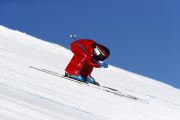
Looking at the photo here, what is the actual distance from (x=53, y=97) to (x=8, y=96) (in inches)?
26.8

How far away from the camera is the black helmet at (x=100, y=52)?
5.21m

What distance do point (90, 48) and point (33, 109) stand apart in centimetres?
300

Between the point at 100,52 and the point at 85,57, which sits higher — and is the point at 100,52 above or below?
above

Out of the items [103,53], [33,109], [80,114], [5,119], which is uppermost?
[103,53]

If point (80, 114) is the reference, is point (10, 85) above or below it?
above

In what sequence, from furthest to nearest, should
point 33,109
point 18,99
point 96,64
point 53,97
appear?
point 96,64 → point 53,97 → point 18,99 → point 33,109

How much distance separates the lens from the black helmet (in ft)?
17.1

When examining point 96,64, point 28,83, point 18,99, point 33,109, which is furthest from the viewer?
point 96,64

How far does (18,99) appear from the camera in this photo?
8.53ft

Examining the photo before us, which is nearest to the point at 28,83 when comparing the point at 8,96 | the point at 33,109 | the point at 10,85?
the point at 10,85

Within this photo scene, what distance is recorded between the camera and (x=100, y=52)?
5.22 metres

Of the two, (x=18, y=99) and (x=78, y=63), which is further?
(x=78, y=63)

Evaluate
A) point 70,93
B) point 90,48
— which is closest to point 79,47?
point 90,48

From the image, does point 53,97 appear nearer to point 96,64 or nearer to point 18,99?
point 18,99
